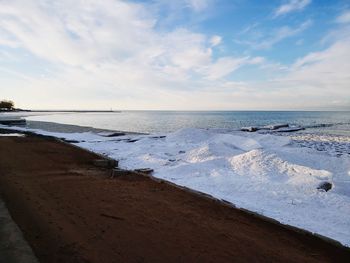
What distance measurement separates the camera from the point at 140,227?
5.55 meters

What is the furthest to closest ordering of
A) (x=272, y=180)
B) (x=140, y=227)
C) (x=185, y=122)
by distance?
(x=185, y=122)
(x=272, y=180)
(x=140, y=227)

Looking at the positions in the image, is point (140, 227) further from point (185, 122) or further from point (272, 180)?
point (185, 122)

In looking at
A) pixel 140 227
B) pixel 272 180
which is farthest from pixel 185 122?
pixel 140 227

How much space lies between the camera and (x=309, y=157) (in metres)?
13.1

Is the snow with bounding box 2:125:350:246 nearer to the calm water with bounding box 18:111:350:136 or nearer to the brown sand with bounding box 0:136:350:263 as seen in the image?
the brown sand with bounding box 0:136:350:263

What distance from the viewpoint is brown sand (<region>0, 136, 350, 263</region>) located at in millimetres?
4586

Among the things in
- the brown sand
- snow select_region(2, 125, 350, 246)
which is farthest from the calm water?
the brown sand

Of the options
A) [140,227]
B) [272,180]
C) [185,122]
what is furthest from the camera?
[185,122]

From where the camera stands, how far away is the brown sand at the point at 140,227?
15.0 feet

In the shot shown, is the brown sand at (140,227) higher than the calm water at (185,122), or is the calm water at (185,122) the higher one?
the brown sand at (140,227)

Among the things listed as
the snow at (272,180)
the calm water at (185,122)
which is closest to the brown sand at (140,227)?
the snow at (272,180)

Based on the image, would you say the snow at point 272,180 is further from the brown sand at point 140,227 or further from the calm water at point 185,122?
the calm water at point 185,122

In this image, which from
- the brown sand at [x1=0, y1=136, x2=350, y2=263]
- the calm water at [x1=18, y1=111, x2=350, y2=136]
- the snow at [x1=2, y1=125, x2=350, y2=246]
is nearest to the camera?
the brown sand at [x1=0, y1=136, x2=350, y2=263]

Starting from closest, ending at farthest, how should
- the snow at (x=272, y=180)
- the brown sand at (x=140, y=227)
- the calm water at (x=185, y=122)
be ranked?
the brown sand at (x=140, y=227) → the snow at (x=272, y=180) → the calm water at (x=185, y=122)
